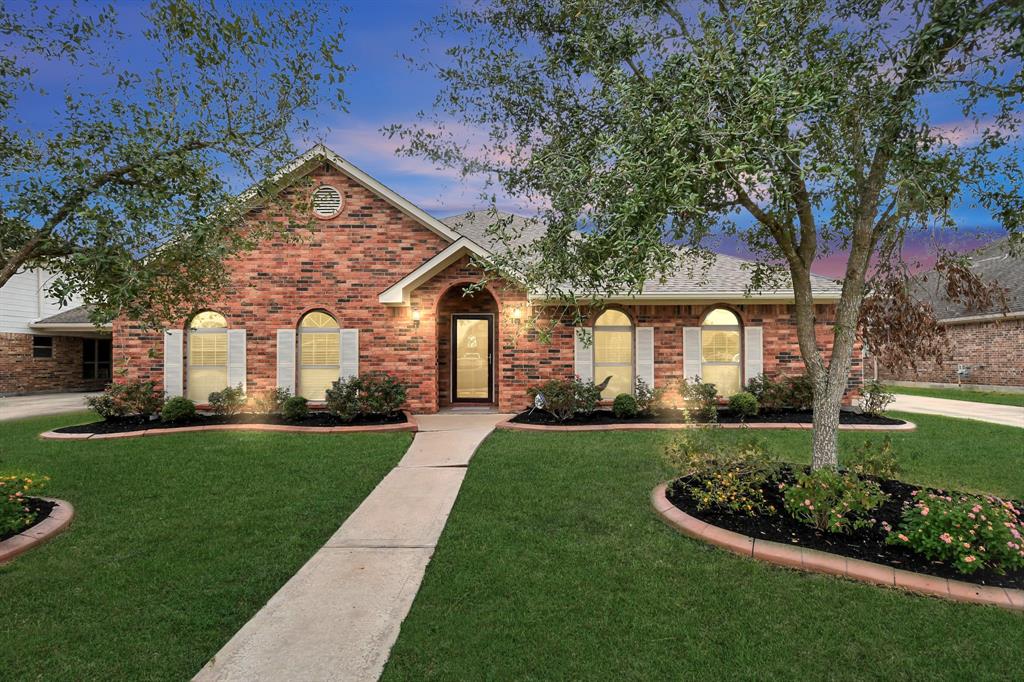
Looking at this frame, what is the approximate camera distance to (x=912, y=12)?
4.86 metres

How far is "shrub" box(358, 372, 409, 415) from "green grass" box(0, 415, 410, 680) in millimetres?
2029

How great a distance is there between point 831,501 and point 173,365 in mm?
13006

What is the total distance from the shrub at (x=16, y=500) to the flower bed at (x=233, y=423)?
4677 mm

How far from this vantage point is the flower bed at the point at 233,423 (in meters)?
10.2

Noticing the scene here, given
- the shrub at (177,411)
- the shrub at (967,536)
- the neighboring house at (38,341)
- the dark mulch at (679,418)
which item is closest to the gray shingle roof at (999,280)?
the dark mulch at (679,418)

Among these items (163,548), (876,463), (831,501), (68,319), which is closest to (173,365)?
(163,548)

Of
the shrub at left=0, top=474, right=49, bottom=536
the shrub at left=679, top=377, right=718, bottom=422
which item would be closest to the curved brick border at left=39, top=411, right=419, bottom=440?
the shrub at left=0, top=474, right=49, bottom=536

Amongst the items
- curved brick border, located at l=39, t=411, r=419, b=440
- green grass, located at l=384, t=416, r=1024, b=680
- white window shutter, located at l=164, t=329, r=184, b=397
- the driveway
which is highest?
white window shutter, located at l=164, t=329, r=184, b=397

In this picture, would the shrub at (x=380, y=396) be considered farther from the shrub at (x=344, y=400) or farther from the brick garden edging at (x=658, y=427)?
the brick garden edging at (x=658, y=427)

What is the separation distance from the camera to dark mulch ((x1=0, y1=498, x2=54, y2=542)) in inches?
188

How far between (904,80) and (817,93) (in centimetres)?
148

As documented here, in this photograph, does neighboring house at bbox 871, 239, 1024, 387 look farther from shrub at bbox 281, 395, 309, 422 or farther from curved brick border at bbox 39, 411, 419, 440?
shrub at bbox 281, 395, 309, 422

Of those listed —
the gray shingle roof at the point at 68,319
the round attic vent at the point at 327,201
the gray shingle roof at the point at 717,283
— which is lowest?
the gray shingle roof at the point at 68,319

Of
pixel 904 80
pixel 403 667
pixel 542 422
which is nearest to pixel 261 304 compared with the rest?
pixel 542 422
